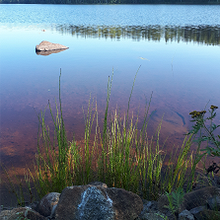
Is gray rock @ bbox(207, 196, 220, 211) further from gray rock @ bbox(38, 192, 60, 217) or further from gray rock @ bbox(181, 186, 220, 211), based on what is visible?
gray rock @ bbox(38, 192, 60, 217)

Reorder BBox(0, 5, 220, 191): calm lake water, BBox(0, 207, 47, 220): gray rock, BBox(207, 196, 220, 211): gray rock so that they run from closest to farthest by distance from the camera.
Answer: BBox(0, 207, 47, 220): gray rock
BBox(207, 196, 220, 211): gray rock
BBox(0, 5, 220, 191): calm lake water

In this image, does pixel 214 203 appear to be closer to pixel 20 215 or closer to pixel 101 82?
Answer: pixel 20 215

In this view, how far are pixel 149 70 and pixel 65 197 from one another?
4.93m

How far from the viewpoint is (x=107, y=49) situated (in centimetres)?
798

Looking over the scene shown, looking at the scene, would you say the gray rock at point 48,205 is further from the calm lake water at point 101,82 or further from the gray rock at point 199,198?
the calm lake water at point 101,82

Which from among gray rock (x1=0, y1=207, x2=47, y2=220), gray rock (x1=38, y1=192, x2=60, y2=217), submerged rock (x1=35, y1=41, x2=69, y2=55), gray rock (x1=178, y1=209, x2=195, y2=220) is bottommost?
gray rock (x1=38, y1=192, x2=60, y2=217)

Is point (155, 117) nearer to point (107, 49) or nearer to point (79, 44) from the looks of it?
point (107, 49)

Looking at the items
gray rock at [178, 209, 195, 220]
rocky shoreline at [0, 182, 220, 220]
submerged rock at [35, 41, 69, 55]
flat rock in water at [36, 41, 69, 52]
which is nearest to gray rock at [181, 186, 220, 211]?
rocky shoreline at [0, 182, 220, 220]

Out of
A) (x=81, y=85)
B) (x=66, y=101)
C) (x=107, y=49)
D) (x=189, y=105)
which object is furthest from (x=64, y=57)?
(x=189, y=105)

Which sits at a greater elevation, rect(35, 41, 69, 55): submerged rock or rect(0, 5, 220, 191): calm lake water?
rect(35, 41, 69, 55): submerged rock

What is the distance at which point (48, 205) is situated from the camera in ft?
4.95

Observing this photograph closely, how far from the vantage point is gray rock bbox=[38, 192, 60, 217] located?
148 centimetres

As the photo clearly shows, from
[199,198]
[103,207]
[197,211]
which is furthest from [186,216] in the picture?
[103,207]

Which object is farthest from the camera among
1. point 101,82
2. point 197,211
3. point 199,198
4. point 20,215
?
point 101,82
